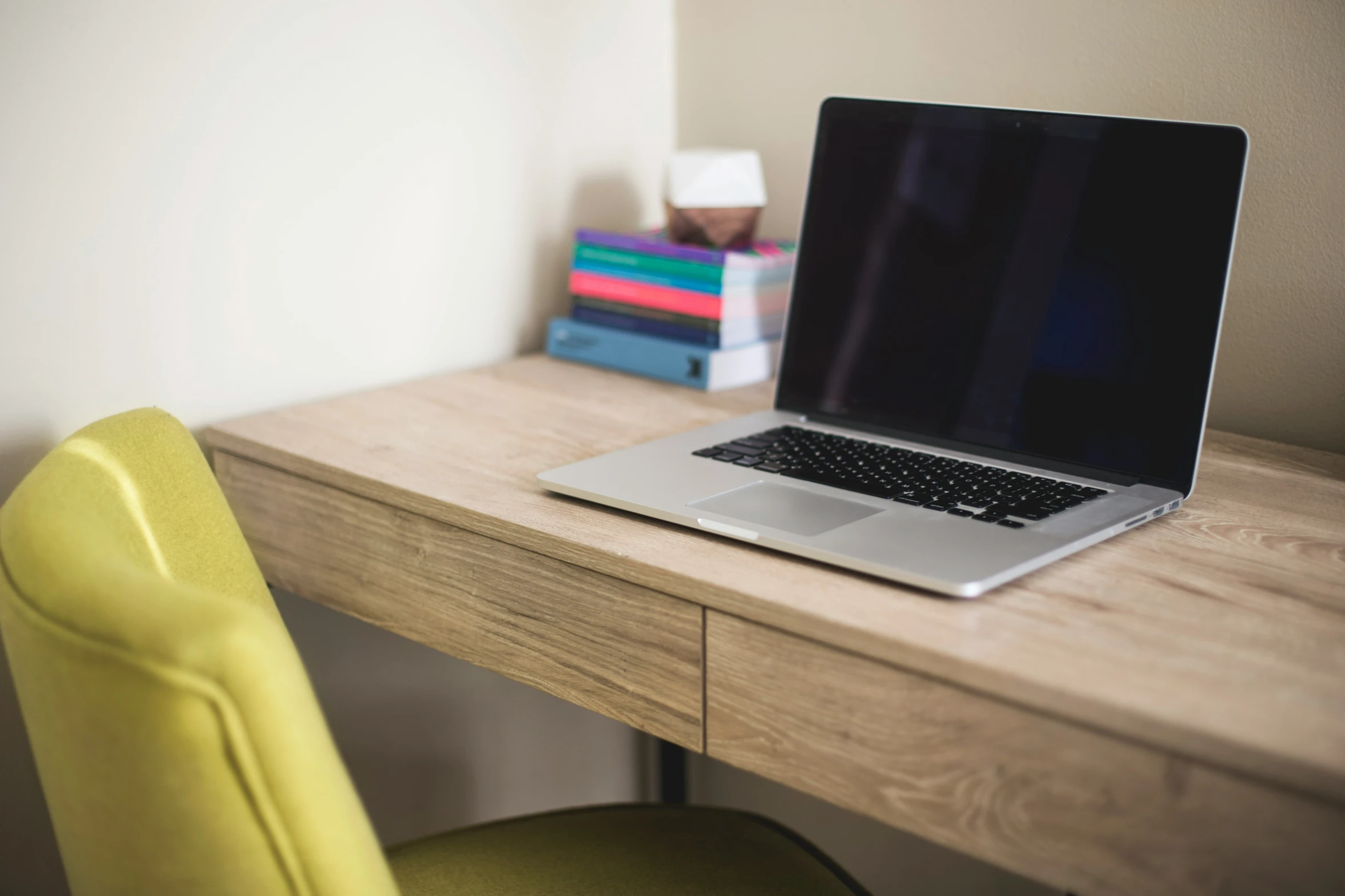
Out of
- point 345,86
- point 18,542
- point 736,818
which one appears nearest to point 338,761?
point 18,542

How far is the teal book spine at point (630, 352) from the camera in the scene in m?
1.22

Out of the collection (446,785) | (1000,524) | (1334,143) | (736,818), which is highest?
(1334,143)

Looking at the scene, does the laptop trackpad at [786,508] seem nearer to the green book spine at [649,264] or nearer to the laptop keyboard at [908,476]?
the laptop keyboard at [908,476]

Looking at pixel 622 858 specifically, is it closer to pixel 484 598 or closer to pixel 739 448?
pixel 484 598

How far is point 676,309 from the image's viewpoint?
125 cm

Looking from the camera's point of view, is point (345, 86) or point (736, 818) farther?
point (345, 86)

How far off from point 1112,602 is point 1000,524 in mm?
114

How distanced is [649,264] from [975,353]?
428mm

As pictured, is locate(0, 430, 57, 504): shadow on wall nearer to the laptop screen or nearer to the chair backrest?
the chair backrest

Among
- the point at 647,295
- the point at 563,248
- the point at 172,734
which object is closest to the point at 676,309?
the point at 647,295

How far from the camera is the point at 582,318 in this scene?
4.41ft

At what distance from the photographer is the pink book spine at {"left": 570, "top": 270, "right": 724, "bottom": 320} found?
123cm

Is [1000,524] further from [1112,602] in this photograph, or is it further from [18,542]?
[18,542]

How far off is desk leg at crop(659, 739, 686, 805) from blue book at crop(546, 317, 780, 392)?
1.82 feet
